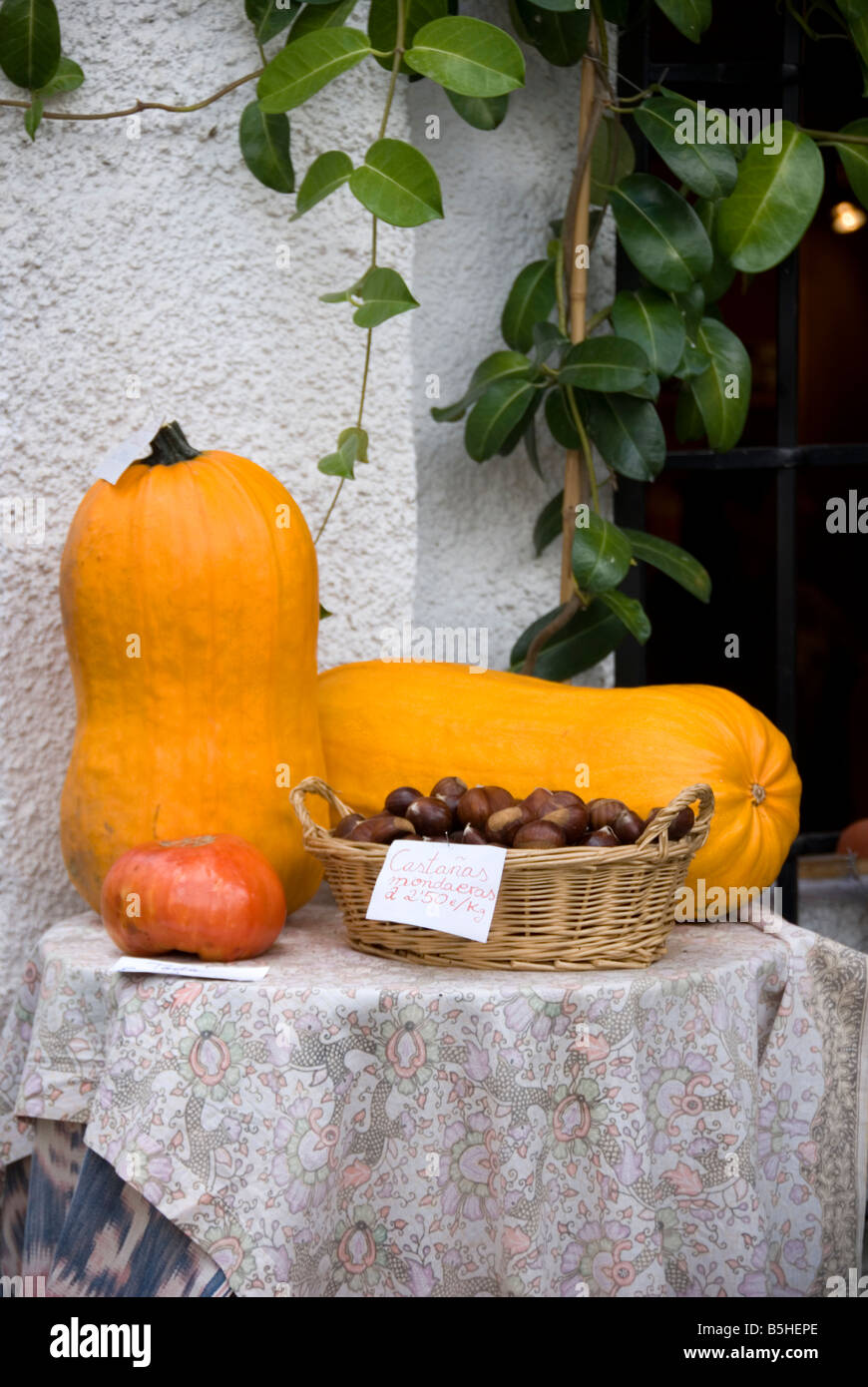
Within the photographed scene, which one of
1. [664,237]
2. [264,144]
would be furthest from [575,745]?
[264,144]

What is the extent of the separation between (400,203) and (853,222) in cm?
106

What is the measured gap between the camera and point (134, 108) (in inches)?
64.5

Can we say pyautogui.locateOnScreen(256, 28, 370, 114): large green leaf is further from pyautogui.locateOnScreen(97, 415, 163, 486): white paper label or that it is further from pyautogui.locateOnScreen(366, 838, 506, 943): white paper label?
pyautogui.locateOnScreen(366, 838, 506, 943): white paper label

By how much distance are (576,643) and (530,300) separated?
50cm

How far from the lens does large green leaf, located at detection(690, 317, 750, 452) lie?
1867 millimetres

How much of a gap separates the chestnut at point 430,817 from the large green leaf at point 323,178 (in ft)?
2.35

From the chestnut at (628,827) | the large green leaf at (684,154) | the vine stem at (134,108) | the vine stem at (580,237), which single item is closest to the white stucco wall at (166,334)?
the vine stem at (134,108)

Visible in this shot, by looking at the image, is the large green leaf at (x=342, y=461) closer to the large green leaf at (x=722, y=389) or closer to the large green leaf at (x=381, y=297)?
the large green leaf at (x=381, y=297)

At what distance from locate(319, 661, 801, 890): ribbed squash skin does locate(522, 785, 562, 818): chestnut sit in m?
0.19

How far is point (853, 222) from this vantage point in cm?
216

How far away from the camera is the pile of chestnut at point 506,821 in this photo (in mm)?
1230

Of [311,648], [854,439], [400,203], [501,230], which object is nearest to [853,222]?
[854,439]

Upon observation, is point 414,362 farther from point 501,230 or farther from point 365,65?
point 365,65

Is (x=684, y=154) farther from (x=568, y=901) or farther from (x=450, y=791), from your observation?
(x=568, y=901)
